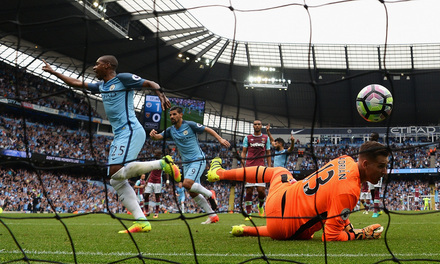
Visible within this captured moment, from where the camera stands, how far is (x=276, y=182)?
15.3 feet

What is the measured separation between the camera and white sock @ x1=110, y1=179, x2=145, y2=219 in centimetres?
525

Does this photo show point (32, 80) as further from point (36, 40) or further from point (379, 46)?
point (379, 46)

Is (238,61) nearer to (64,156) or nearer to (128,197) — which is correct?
(64,156)

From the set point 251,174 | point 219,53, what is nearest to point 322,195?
point 251,174

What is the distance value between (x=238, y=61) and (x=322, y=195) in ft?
116

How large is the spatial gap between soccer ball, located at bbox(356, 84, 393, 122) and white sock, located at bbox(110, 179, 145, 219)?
3420 millimetres

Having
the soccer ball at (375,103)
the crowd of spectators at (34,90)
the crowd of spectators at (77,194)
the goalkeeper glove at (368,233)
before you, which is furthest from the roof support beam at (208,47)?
the goalkeeper glove at (368,233)

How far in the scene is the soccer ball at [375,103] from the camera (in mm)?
5848

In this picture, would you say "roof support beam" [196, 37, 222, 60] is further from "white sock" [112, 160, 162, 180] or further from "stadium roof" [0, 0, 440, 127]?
"white sock" [112, 160, 162, 180]

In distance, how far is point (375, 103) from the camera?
593 cm

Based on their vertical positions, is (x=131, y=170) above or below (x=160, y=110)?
below

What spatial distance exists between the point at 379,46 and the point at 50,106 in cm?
2759

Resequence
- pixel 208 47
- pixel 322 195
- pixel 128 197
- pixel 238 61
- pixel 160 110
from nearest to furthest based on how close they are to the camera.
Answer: pixel 322 195, pixel 128 197, pixel 160 110, pixel 208 47, pixel 238 61

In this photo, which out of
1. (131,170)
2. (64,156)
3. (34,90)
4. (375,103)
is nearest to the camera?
(131,170)
